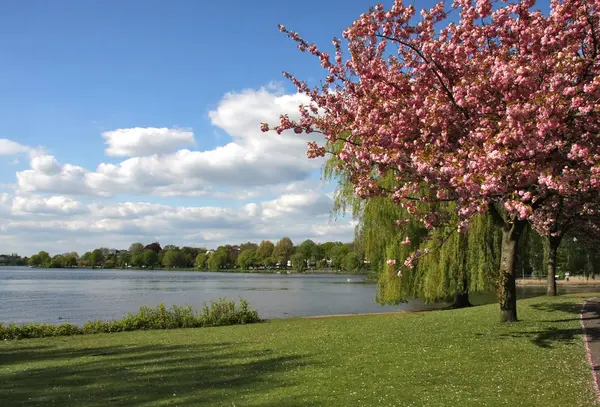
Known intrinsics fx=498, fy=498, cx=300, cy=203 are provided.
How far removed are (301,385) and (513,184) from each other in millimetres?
5467

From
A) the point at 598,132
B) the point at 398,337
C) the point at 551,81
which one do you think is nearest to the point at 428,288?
the point at 398,337

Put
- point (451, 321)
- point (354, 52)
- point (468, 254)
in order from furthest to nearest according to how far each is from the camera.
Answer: point (468, 254) < point (451, 321) < point (354, 52)

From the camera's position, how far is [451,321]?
17.6m

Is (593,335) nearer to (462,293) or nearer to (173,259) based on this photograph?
(462,293)

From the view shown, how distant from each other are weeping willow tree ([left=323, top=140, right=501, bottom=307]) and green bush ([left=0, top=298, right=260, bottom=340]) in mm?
7563

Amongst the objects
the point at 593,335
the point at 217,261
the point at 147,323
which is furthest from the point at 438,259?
the point at 217,261

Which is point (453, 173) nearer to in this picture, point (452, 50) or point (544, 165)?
point (544, 165)

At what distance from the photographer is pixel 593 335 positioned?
1355 cm

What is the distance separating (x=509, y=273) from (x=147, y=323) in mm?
16366

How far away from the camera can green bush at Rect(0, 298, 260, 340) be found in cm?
2131

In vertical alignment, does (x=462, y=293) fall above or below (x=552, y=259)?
below

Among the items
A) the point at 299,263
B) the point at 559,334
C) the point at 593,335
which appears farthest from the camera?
the point at 299,263

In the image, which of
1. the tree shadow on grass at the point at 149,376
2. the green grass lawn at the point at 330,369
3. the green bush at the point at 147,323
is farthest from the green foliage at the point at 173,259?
the tree shadow on grass at the point at 149,376

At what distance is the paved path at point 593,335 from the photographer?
32.5 ft
